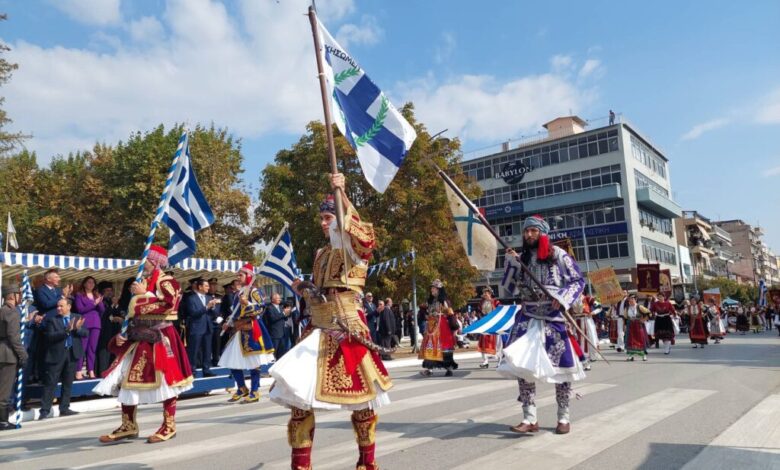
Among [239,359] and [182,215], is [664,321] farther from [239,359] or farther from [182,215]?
[182,215]

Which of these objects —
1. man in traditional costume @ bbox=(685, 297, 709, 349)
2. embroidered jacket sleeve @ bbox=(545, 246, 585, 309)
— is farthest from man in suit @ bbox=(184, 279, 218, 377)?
man in traditional costume @ bbox=(685, 297, 709, 349)

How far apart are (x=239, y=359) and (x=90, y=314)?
166 inches

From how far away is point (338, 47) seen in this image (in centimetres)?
559

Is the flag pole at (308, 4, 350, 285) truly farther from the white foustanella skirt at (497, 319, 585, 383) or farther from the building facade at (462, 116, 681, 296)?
the building facade at (462, 116, 681, 296)

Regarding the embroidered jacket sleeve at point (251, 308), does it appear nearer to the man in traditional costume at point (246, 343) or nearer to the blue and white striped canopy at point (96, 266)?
the man in traditional costume at point (246, 343)

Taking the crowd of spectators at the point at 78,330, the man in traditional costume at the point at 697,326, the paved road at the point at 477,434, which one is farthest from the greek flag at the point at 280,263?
the man in traditional costume at the point at 697,326

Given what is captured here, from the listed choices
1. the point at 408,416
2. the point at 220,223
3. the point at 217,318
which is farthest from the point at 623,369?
the point at 220,223

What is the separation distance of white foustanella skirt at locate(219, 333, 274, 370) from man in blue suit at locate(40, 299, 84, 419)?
2511mm

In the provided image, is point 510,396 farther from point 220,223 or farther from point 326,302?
point 220,223

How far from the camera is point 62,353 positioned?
9375 millimetres

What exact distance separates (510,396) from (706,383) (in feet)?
11.8

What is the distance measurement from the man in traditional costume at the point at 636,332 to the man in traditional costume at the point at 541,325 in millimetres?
10138

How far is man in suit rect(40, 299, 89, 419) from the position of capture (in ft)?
30.4

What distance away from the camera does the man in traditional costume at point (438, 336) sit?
12.9 m
